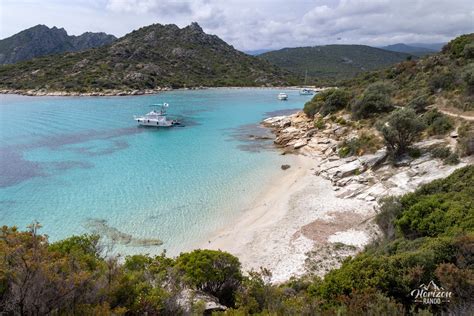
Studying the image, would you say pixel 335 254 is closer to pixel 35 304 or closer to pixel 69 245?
pixel 69 245

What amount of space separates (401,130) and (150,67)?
98.7m

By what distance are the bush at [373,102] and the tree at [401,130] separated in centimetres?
884

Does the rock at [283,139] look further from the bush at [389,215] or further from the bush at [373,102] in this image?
the bush at [389,215]

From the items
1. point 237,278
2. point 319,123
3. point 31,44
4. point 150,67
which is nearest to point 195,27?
point 150,67

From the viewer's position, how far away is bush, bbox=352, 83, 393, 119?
3034cm

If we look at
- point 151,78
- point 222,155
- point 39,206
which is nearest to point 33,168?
point 39,206

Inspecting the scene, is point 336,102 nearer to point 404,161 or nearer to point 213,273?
point 404,161

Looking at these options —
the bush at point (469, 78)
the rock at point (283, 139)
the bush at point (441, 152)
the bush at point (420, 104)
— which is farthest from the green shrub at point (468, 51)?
the rock at point (283, 139)

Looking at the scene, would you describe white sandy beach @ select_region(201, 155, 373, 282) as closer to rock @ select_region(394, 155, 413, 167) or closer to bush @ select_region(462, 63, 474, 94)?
rock @ select_region(394, 155, 413, 167)

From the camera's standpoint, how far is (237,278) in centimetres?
988

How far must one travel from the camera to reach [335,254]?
42.9 ft

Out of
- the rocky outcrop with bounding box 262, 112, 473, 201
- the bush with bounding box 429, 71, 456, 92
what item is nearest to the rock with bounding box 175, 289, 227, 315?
the rocky outcrop with bounding box 262, 112, 473, 201

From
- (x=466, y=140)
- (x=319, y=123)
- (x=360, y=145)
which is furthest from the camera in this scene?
(x=319, y=123)

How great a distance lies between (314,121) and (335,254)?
27.5m
